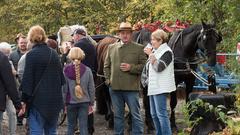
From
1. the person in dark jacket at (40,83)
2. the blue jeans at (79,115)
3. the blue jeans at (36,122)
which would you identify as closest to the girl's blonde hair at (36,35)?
the person in dark jacket at (40,83)

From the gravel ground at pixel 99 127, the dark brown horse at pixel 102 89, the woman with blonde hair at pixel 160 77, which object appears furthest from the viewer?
the dark brown horse at pixel 102 89

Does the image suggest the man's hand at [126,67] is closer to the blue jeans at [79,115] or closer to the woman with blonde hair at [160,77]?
the woman with blonde hair at [160,77]

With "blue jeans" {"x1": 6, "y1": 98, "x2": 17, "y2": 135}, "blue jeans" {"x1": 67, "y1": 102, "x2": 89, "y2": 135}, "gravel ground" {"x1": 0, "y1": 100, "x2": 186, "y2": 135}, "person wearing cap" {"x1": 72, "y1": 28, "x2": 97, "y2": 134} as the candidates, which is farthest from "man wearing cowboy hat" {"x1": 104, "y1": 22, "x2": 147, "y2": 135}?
"blue jeans" {"x1": 6, "y1": 98, "x2": 17, "y2": 135}

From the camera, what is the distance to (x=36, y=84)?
7.00 meters

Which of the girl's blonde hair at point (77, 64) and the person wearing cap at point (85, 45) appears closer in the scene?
the girl's blonde hair at point (77, 64)

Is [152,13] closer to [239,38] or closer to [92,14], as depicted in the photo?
[92,14]

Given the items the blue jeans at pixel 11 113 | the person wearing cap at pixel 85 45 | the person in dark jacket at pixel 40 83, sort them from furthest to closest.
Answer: the person wearing cap at pixel 85 45 → the blue jeans at pixel 11 113 → the person in dark jacket at pixel 40 83

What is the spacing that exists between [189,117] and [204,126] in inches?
11.4

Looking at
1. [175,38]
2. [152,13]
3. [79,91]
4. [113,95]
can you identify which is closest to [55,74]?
[79,91]

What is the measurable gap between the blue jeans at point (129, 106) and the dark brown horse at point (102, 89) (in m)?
1.93

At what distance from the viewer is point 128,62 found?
8484mm

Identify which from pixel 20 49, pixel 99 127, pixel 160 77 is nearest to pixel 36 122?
pixel 160 77

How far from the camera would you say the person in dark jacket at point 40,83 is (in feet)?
22.9

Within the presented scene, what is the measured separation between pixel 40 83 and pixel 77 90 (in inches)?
47.2
